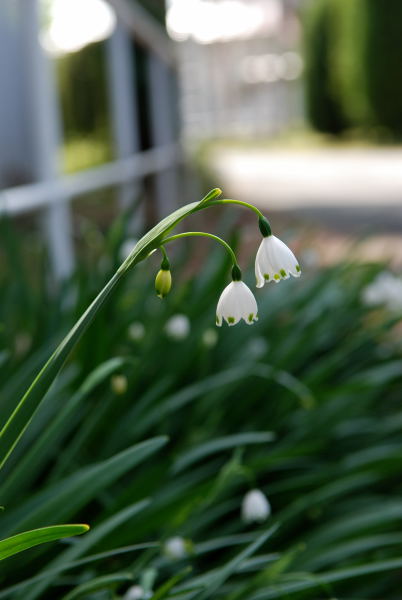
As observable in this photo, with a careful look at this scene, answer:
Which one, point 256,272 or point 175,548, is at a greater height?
point 256,272

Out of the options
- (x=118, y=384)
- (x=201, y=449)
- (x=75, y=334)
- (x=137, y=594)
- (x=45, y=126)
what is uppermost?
(x=45, y=126)

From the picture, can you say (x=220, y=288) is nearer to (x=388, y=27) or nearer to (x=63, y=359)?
(x=63, y=359)

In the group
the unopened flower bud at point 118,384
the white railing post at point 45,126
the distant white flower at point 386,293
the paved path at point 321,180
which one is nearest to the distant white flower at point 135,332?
the unopened flower bud at point 118,384

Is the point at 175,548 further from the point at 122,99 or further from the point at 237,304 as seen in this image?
the point at 122,99

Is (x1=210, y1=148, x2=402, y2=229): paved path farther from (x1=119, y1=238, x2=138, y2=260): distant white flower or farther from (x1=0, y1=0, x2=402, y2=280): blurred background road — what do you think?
(x1=119, y1=238, x2=138, y2=260): distant white flower

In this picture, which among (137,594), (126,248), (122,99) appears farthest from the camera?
(122,99)

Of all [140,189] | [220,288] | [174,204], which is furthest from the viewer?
[174,204]

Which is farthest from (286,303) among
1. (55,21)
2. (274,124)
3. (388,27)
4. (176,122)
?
(274,124)

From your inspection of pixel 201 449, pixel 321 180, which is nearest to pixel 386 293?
pixel 201 449

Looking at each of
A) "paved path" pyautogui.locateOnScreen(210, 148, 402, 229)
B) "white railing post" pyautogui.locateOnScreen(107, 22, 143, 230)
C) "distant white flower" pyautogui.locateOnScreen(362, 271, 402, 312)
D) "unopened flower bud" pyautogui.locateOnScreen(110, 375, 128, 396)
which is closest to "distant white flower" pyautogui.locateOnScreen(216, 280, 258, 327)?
"unopened flower bud" pyautogui.locateOnScreen(110, 375, 128, 396)
